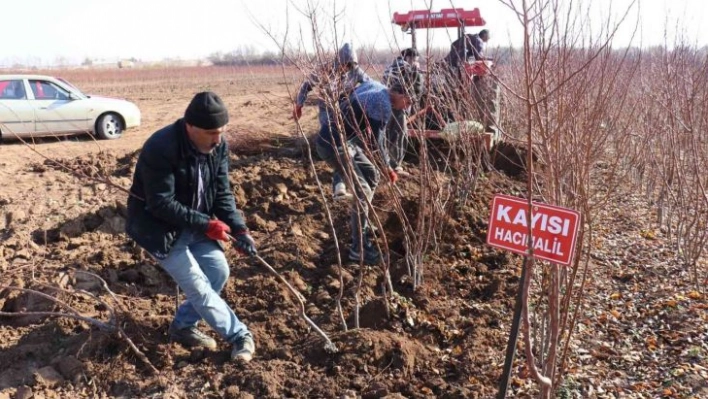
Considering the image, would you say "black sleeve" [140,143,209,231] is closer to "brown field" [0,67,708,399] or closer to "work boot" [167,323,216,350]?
"brown field" [0,67,708,399]

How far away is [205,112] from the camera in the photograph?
259 cm

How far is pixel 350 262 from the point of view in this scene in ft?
13.7

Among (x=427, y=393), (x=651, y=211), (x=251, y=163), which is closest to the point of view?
(x=427, y=393)

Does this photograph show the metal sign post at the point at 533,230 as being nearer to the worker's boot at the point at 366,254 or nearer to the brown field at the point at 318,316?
the brown field at the point at 318,316

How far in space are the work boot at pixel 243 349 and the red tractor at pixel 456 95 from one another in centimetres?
154

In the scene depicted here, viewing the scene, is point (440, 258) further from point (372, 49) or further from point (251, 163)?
point (251, 163)

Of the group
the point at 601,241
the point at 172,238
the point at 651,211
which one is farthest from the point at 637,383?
the point at 651,211

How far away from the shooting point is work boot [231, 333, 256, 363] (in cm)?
296

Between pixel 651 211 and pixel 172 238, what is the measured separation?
4.55m

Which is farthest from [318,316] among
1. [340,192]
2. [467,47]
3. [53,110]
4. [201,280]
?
[53,110]

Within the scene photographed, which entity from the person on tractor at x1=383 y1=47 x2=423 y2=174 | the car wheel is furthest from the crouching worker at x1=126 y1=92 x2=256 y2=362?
the car wheel

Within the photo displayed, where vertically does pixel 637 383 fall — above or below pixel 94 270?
below

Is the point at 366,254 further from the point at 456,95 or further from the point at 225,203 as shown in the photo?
the point at 456,95

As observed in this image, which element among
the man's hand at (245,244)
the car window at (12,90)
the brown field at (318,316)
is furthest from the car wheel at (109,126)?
the man's hand at (245,244)
